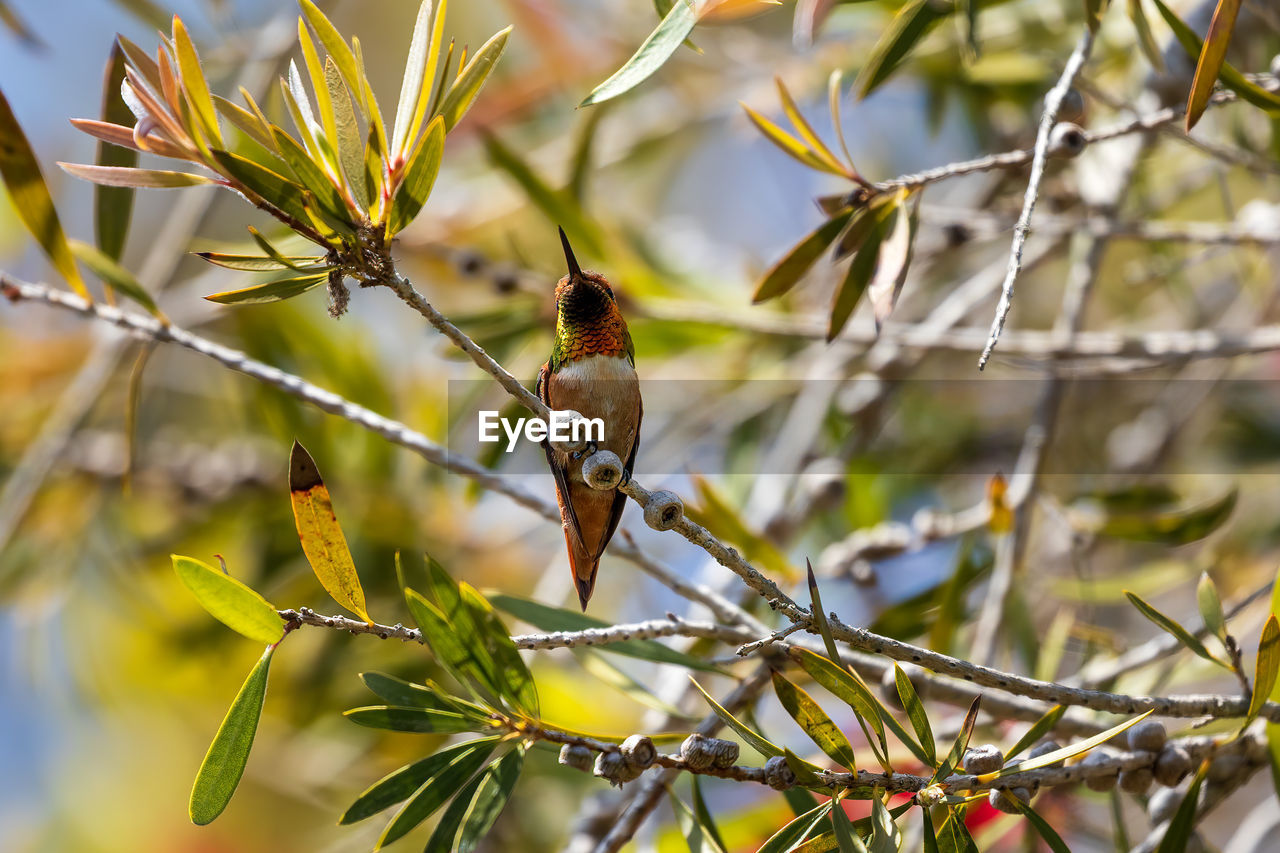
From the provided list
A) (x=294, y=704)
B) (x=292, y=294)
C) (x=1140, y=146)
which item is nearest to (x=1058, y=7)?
(x=1140, y=146)

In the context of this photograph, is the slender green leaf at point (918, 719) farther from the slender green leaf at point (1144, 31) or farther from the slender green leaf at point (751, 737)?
the slender green leaf at point (1144, 31)

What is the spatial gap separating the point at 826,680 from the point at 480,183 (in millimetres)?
2954

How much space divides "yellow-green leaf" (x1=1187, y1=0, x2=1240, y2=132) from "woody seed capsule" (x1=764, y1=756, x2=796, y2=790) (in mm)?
840

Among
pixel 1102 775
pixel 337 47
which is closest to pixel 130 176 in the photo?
pixel 337 47

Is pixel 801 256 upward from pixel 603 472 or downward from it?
upward

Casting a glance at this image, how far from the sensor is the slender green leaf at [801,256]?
138cm

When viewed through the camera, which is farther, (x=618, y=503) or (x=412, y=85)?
(x=618, y=503)

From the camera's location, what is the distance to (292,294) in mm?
985

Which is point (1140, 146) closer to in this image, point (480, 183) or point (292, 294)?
point (292, 294)

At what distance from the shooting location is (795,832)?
1.07 meters

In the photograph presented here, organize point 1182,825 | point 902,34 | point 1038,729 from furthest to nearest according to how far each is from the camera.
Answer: point 902,34 < point 1182,825 < point 1038,729

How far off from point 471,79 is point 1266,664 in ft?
3.61

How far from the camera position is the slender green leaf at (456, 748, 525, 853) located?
1.07 meters

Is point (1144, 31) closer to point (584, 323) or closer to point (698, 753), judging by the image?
point (584, 323)
